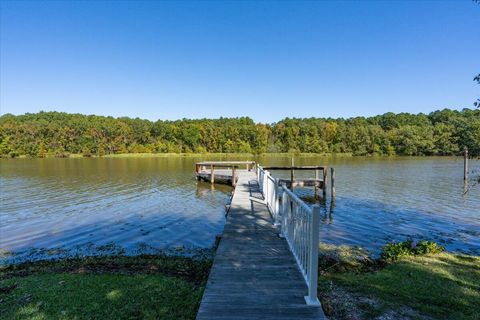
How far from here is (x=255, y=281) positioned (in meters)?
4.67

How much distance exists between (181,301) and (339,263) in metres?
4.05

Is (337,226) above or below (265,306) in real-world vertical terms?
below

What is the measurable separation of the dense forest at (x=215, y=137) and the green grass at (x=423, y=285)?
2515 inches

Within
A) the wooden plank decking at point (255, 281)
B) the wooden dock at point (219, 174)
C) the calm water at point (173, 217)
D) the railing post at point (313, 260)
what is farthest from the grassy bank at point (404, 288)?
the wooden dock at point (219, 174)

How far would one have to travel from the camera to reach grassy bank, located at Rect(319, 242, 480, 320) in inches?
174

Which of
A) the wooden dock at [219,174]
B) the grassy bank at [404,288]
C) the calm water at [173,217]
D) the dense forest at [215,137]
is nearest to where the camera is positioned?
the grassy bank at [404,288]

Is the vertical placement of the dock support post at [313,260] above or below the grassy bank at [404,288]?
above

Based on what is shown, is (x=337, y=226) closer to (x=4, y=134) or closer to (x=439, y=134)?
(x=439, y=134)

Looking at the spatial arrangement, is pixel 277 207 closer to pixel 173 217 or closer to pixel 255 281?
pixel 255 281

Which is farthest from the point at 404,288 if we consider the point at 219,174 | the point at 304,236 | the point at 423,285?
the point at 219,174

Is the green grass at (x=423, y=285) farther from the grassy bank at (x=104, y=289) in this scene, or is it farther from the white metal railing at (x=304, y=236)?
the grassy bank at (x=104, y=289)

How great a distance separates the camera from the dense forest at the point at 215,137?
7000 centimetres

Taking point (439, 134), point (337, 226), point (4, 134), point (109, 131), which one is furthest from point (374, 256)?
point (4, 134)

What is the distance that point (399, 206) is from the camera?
15.7m
